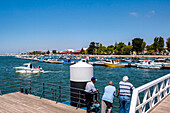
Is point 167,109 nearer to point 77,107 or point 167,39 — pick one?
point 77,107

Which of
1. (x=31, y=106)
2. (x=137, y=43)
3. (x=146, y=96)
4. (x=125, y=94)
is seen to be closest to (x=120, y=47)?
(x=137, y=43)

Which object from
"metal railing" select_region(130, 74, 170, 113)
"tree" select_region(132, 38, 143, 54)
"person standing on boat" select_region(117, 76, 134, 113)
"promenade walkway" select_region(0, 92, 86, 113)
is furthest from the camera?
"tree" select_region(132, 38, 143, 54)

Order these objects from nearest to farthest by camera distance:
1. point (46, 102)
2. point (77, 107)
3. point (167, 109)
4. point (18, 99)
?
point (167, 109) < point (77, 107) < point (46, 102) < point (18, 99)

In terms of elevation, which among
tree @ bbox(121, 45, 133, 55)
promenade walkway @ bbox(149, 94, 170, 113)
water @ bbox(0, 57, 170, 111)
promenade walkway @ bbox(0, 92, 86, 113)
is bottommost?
water @ bbox(0, 57, 170, 111)

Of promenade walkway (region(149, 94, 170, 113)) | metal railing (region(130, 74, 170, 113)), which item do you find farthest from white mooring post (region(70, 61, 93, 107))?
promenade walkway (region(149, 94, 170, 113))

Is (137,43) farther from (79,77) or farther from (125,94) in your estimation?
(125,94)

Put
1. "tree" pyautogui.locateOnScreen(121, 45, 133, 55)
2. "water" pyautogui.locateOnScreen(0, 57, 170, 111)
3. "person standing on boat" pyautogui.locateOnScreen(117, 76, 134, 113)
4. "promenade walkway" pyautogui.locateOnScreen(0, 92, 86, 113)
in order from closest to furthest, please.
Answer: "person standing on boat" pyautogui.locateOnScreen(117, 76, 134, 113) < "promenade walkway" pyautogui.locateOnScreen(0, 92, 86, 113) < "water" pyautogui.locateOnScreen(0, 57, 170, 111) < "tree" pyautogui.locateOnScreen(121, 45, 133, 55)

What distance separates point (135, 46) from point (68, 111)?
16379 centimetres

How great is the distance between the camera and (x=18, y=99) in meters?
9.64

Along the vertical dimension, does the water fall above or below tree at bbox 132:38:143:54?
below

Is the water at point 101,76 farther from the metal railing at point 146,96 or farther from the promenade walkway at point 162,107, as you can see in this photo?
the metal railing at point 146,96

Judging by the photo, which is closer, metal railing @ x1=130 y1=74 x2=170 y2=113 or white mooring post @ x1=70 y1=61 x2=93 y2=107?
metal railing @ x1=130 y1=74 x2=170 y2=113

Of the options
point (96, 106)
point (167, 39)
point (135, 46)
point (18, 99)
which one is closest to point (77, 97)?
point (96, 106)

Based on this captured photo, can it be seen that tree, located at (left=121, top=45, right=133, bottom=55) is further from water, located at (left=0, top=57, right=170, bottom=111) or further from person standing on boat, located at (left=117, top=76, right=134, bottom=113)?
person standing on boat, located at (left=117, top=76, right=134, bottom=113)
